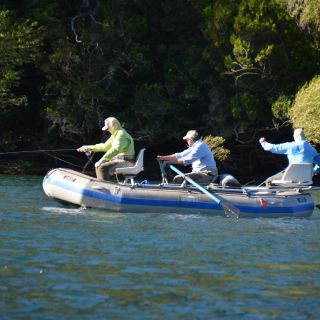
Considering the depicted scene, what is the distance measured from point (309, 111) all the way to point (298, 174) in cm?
916

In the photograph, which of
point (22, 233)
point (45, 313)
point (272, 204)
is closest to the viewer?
point (45, 313)

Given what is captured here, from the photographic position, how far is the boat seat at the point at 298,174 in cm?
1881

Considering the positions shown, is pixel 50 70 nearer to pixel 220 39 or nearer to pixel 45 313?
pixel 220 39

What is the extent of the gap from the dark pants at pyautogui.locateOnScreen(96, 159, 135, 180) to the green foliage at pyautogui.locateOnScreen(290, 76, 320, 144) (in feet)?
33.1

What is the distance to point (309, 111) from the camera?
27750 mm

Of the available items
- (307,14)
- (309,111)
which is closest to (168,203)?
(309,111)

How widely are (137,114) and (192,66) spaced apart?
251 cm

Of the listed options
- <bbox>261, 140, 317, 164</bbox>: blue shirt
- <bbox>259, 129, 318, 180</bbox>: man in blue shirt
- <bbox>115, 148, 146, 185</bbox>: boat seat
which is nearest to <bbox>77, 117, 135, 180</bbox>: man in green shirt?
<bbox>115, 148, 146, 185</bbox>: boat seat

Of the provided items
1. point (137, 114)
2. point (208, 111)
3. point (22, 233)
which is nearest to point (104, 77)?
point (137, 114)

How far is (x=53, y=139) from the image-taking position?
112 feet

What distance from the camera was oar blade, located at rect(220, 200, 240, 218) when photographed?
18.2 meters

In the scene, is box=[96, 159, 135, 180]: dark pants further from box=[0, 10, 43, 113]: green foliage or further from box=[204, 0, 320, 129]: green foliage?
box=[0, 10, 43, 113]: green foliage

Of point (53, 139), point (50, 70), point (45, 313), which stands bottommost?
point (45, 313)

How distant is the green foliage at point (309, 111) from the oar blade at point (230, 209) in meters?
10.1
